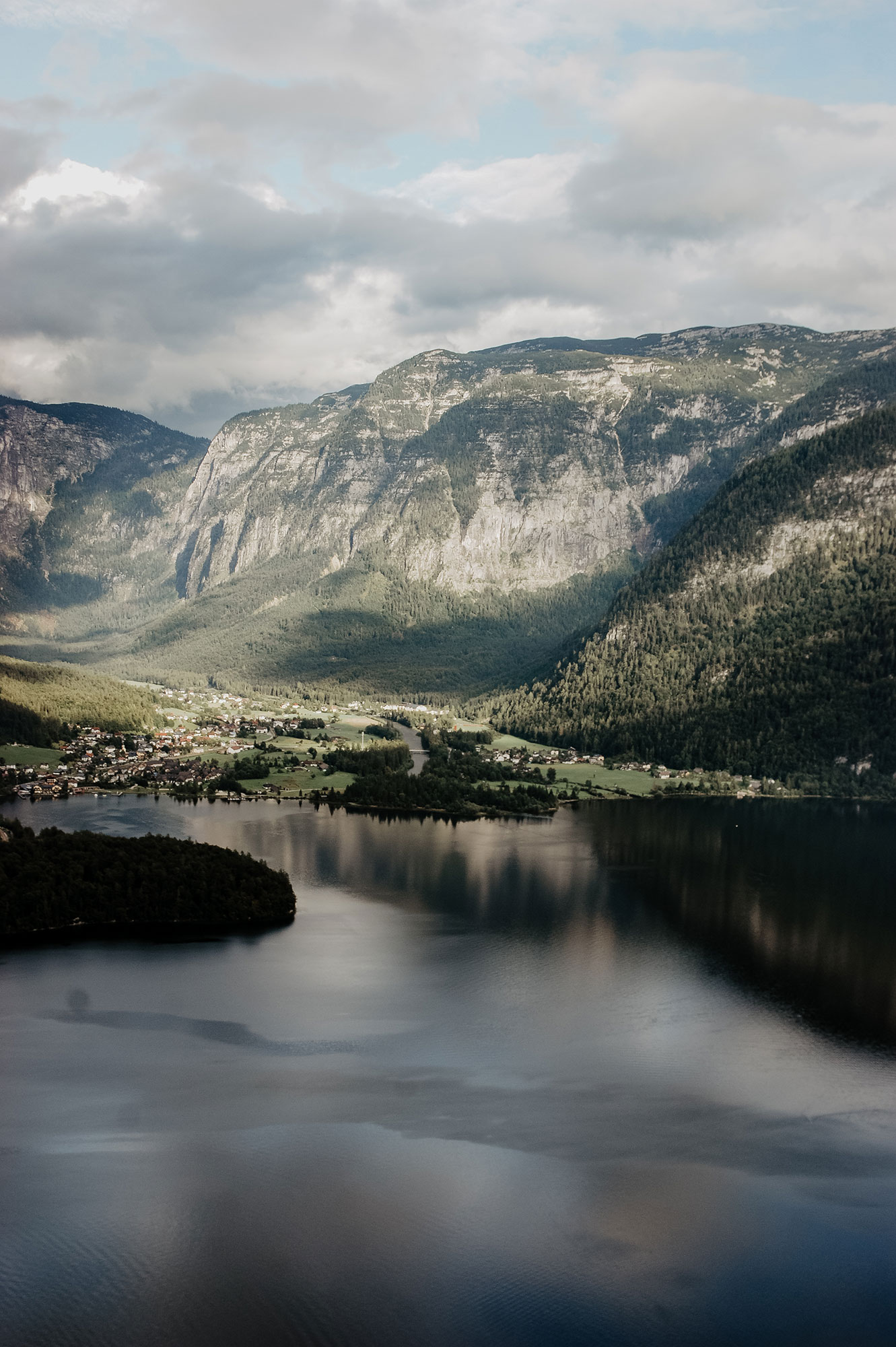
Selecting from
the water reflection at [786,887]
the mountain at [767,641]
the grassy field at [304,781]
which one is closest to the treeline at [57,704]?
the grassy field at [304,781]

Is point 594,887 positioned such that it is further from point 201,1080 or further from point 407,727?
point 407,727

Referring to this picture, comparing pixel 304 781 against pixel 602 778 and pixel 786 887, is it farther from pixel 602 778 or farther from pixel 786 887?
pixel 786 887

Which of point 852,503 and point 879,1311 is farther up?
point 852,503

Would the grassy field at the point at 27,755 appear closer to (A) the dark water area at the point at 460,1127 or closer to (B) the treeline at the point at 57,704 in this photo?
(B) the treeline at the point at 57,704

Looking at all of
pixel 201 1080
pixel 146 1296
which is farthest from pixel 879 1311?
pixel 201 1080

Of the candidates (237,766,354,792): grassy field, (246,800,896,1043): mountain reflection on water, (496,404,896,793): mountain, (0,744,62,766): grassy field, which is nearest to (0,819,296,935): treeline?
(246,800,896,1043): mountain reflection on water

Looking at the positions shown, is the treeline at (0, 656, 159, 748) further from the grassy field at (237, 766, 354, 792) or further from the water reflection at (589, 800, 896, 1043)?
the water reflection at (589, 800, 896, 1043)
